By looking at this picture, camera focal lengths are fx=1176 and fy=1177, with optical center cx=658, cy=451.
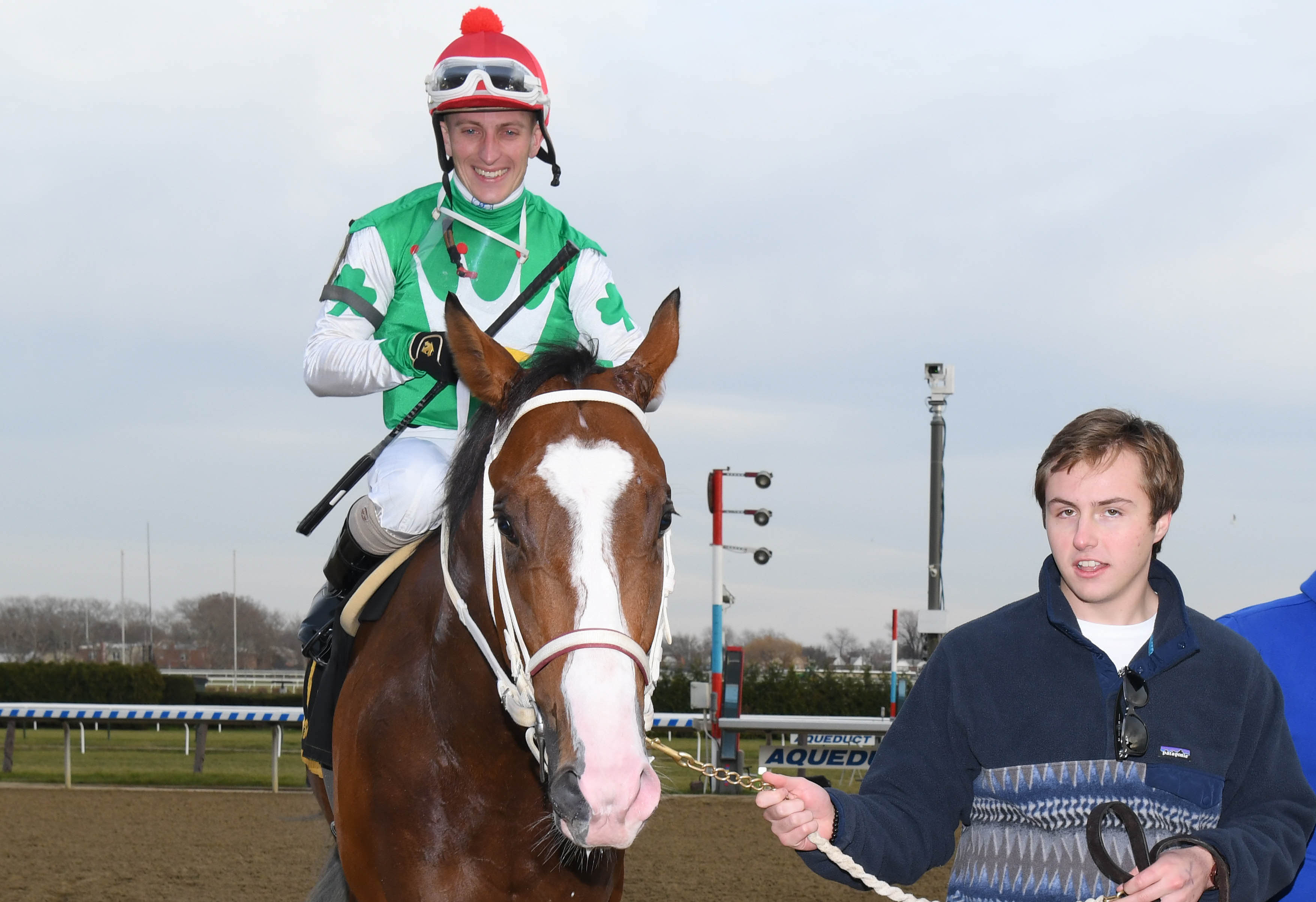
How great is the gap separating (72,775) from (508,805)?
41.5 ft

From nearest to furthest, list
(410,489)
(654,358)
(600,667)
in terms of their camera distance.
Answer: (600,667) < (654,358) < (410,489)

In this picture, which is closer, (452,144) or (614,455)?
(614,455)

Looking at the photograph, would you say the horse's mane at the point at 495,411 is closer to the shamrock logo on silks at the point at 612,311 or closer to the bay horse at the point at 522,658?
the bay horse at the point at 522,658

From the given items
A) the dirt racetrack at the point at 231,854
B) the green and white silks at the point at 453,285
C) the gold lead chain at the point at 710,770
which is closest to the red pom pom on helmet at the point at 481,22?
the green and white silks at the point at 453,285

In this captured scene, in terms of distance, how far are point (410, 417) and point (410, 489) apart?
32 centimetres

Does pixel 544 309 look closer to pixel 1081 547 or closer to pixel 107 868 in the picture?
pixel 1081 547

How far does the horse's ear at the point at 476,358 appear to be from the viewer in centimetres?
247

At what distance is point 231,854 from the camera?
27.5 ft

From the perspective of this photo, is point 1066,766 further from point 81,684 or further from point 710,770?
point 81,684

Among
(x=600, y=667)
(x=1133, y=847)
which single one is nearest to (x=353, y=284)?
(x=600, y=667)

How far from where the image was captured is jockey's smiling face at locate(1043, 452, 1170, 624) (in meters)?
1.92

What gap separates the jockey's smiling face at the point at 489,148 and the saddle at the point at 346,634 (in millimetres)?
1112

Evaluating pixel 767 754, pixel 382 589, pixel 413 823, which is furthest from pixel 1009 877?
pixel 767 754

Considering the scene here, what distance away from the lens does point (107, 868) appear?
25.8 feet
